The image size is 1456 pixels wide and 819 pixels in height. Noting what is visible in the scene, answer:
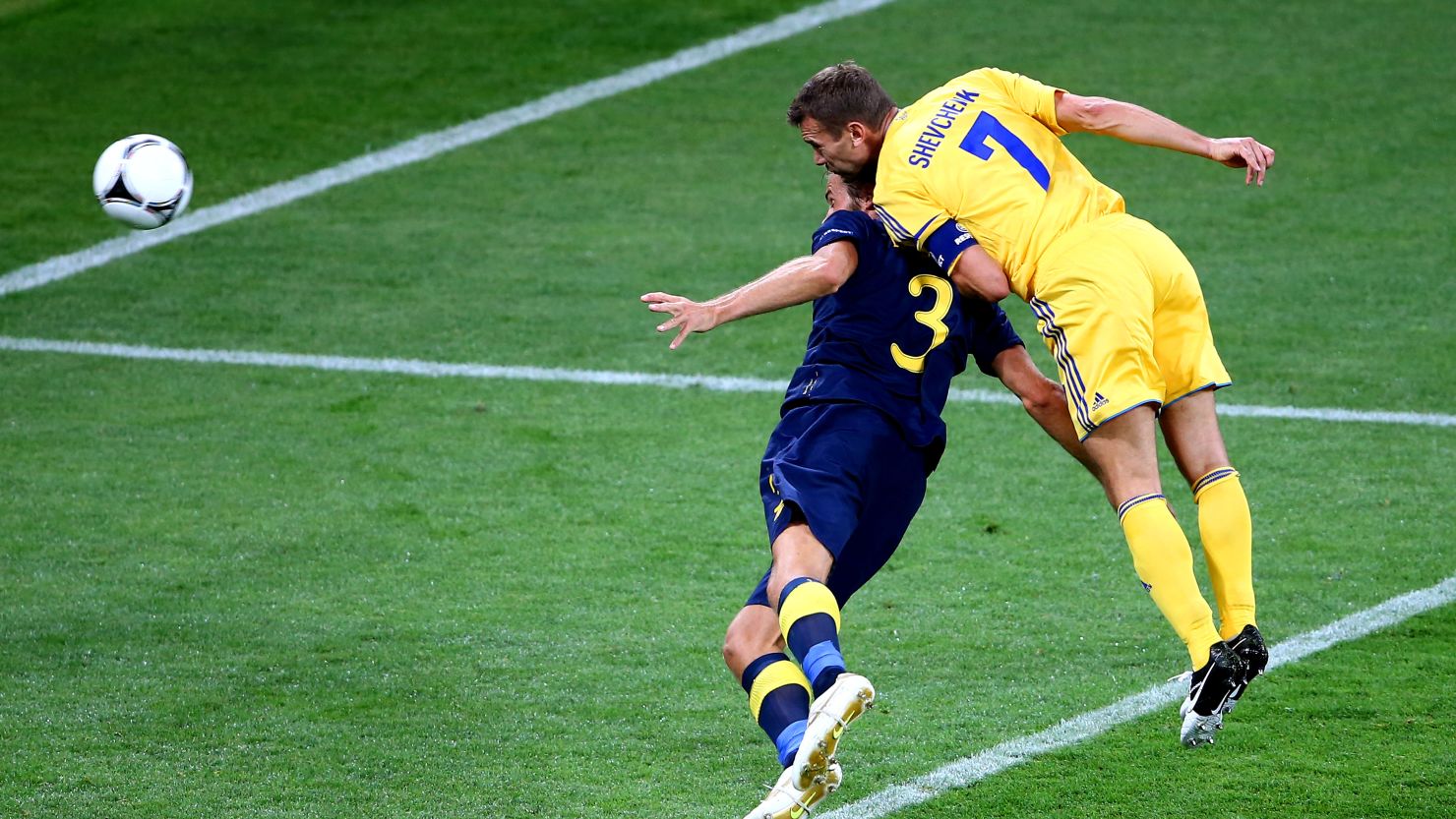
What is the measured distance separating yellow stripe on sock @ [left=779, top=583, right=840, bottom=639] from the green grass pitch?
0.67 metres

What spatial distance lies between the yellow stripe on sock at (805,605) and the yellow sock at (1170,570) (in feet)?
2.88

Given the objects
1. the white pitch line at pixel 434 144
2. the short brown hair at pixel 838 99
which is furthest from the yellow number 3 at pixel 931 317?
the white pitch line at pixel 434 144

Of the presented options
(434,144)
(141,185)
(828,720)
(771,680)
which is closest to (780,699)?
(771,680)

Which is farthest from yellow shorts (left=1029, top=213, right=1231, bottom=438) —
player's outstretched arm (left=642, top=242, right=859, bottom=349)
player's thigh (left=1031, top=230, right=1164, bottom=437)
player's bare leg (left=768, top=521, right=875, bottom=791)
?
player's bare leg (left=768, top=521, right=875, bottom=791)

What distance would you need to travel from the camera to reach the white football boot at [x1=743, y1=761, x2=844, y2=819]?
4.43 m

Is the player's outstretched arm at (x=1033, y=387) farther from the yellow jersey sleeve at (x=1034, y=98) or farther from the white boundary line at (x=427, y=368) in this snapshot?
the white boundary line at (x=427, y=368)

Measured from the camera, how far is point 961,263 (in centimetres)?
511

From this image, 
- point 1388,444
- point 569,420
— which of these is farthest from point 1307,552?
point 569,420

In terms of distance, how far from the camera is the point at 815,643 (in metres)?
4.55

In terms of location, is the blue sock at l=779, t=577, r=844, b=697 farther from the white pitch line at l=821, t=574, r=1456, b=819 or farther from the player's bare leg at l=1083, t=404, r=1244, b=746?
the player's bare leg at l=1083, t=404, r=1244, b=746

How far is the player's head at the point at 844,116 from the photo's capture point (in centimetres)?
515

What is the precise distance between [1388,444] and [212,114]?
8.77 metres

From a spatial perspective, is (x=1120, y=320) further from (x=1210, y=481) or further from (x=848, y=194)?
(x=848, y=194)

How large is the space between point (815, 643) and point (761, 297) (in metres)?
0.92
